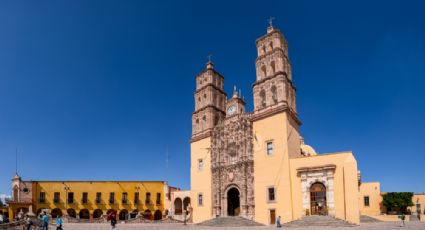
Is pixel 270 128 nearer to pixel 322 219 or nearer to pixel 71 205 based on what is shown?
pixel 322 219

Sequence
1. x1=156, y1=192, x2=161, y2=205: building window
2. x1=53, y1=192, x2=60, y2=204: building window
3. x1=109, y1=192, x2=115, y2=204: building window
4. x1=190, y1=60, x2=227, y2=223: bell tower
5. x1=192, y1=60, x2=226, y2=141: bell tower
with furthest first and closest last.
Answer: x1=156, y1=192, x2=161, y2=205: building window
x1=109, y1=192, x2=115, y2=204: building window
x1=53, y1=192, x2=60, y2=204: building window
x1=192, y1=60, x2=226, y2=141: bell tower
x1=190, y1=60, x2=227, y2=223: bell tower

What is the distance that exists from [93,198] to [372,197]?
35913 millimetres

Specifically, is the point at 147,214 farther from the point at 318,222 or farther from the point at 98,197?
the point at 318,222

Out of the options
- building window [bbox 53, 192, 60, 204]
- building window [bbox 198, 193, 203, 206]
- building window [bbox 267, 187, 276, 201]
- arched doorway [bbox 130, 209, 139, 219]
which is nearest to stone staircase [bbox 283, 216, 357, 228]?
building window [bbox 267, 187, 276, 201]

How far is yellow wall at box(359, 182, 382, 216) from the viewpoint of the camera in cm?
4372

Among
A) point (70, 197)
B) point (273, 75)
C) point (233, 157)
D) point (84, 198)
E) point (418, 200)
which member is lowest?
point (418, 200)

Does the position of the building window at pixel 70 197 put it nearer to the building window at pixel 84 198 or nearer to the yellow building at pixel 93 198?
the yellow building at pixel 93 198

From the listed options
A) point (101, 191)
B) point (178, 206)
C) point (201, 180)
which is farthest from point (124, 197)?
point (201, 180)

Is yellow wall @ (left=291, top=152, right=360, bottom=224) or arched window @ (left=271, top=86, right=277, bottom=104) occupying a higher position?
arched window @ (left=271, top=86, right=277, bottom=104)

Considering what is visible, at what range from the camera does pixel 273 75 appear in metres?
33.8

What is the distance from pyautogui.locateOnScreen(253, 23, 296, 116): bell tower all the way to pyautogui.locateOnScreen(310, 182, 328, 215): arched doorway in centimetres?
733

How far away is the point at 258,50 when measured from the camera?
3688cm

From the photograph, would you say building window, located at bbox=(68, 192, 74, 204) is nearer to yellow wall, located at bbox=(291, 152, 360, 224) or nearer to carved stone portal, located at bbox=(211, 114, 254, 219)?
carved stone portal, located at bbox=(211, 114, 254, 219)

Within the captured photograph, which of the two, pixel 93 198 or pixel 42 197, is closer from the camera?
pixel 42 197
